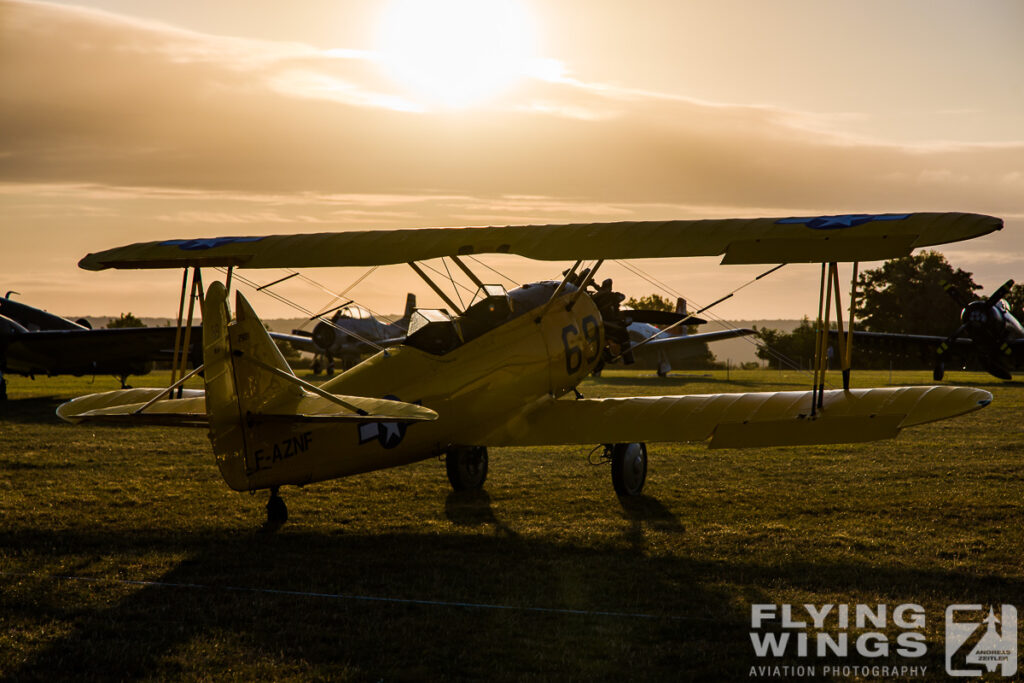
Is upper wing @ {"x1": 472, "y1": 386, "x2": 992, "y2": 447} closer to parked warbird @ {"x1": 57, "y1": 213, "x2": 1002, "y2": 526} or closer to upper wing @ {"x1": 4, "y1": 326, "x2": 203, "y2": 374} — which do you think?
parked warbird @ {"x1": 57, "y1": 213, "x2": 1002, "y2": 526}

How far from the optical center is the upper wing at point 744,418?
9.40 m

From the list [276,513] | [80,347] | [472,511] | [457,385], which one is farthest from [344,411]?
[80,347]

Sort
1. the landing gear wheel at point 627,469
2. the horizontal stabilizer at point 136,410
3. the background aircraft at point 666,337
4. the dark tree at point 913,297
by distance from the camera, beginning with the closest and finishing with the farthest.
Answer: the horizontal stabilizer at point 136,410, the landing gear wheel at point 627,469, the background aircraft at point 666,337, the dark tree at point 913,297

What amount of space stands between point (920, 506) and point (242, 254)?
8.02m

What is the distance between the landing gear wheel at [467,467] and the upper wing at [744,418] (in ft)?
3.94

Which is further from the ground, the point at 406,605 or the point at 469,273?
the point at 469,273

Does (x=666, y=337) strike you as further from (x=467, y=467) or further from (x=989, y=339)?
(x=467, y=467)

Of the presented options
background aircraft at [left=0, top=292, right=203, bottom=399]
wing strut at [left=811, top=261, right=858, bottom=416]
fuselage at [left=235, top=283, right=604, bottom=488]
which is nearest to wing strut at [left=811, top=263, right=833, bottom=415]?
wing strut at [left=811, top=261, right=858, bottom=416]

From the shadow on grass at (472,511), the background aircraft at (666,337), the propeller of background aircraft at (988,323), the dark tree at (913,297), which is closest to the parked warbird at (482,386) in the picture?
the shadow on grass at (472,511)

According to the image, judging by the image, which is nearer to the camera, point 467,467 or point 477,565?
point 477,565

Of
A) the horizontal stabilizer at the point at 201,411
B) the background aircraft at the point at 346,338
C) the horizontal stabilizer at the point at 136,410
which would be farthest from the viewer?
the background aircraft at the point at 346,338

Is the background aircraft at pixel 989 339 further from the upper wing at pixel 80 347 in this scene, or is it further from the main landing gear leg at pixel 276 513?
the main landing gear leg at pixel 276 513

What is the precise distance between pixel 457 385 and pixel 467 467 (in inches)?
76.3

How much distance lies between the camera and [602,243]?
978 centimetres
